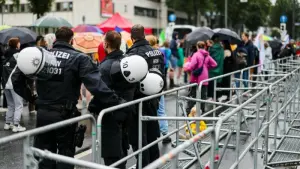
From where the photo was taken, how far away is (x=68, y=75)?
4875 mm

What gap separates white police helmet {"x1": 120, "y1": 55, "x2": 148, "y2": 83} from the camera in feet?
16.6

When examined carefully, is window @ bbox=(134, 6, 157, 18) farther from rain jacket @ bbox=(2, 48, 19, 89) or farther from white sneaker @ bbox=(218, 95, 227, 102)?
rain jacket @ bbox=(2, 48, 19, 89)

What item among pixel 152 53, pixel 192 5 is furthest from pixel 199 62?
pixel 192 5

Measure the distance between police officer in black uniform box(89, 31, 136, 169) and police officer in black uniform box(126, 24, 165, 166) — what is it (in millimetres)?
193

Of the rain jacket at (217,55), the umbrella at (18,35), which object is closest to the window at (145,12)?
the rain jacket at (217,55)

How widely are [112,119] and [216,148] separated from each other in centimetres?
160

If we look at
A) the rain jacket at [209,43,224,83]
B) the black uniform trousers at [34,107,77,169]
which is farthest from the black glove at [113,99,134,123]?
the rain jacket at [209,43,224,83]

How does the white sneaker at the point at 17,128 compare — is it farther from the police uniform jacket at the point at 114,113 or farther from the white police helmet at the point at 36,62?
the white police helmet at the point at 36,62

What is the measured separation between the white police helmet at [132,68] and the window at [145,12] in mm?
60955

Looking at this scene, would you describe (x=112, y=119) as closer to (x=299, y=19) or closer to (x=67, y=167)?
(x=67, y=167)

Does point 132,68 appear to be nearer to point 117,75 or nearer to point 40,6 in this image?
point 117,75

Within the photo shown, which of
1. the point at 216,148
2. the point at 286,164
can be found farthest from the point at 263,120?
the point at 216,148

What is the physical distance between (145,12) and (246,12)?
15.2m

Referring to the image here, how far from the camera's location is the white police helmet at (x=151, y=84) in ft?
19.4
